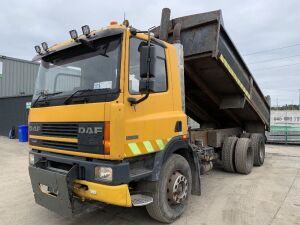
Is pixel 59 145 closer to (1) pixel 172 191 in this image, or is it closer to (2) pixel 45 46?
(2) pixel 45 46

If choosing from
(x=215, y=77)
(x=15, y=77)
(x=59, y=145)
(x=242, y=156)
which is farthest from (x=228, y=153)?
(x=15, y=77)

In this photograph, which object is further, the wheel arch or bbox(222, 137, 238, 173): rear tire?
bbox(222, 137, 238, 173): rear tire

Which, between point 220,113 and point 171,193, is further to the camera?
point 220,113

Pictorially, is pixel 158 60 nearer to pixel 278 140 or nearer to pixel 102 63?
pixel 102 63

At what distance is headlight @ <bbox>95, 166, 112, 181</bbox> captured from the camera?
3.23 metres

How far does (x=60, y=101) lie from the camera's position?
3689 millimetres

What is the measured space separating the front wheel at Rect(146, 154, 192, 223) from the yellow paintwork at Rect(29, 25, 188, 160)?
1.35 feet

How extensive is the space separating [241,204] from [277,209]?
1.83ft

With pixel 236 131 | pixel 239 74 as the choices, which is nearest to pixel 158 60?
pixel 239 74

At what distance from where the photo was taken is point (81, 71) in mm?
3703

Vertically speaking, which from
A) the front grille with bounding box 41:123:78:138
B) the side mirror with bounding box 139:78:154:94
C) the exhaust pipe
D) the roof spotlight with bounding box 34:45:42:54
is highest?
the exhaust pipe

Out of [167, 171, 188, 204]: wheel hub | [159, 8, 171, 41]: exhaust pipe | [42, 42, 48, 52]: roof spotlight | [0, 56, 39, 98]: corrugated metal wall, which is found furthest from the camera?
[0, 56, 39, 98]: corrugated metal wall

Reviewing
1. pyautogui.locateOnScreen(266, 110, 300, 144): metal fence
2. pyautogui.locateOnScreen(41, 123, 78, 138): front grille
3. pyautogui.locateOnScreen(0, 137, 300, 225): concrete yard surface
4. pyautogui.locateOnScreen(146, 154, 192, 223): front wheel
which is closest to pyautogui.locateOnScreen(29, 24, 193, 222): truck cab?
pyautogui.locateOnScreen(41, 123, 78, 138): front grille

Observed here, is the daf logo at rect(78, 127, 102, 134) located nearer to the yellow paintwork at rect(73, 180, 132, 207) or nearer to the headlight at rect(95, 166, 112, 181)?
the headlight at rect(95, 166, 112, 181)
